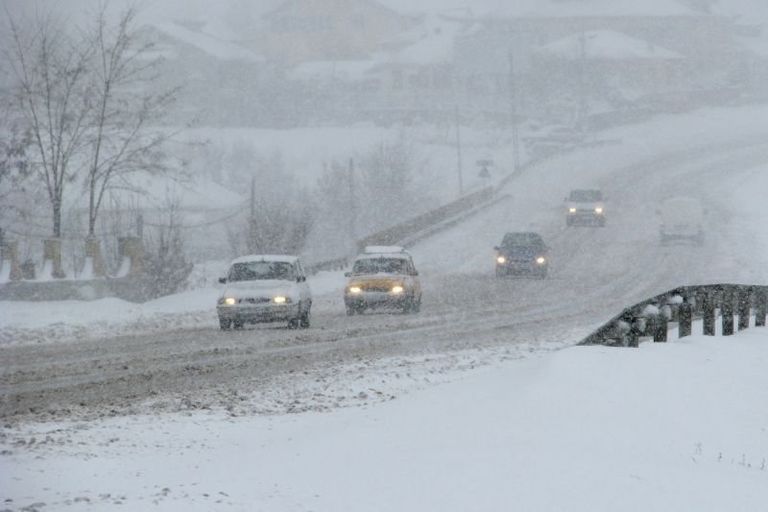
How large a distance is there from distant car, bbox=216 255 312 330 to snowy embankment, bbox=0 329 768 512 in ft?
38.0

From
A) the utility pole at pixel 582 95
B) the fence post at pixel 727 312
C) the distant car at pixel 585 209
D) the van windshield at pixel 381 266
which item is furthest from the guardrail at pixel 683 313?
the utility pole at pixel 582 95

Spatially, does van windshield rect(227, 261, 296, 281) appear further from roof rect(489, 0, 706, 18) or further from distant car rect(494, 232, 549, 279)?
roof rect(489, 0, 706, 18)

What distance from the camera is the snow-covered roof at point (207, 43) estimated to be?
129m

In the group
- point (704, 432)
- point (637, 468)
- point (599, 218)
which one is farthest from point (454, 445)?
point (599, 218)

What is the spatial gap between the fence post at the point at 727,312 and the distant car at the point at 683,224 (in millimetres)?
36986

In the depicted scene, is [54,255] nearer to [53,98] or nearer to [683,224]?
[53,98]

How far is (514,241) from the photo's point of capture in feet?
163

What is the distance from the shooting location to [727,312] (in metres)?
22.2

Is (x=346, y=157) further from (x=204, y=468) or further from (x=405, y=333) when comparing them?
(x=204, y=468)

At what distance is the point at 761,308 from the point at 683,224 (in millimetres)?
34873

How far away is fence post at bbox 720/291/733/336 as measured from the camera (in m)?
22.1

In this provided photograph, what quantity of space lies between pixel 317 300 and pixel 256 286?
12.9 meters

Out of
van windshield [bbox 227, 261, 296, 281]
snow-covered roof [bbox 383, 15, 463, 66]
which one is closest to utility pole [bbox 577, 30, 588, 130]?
snow-covered roof [bbox 383, 15, 463, 66]

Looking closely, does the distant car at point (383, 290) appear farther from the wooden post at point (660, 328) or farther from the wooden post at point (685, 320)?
the wooden post at point (660, 328)
